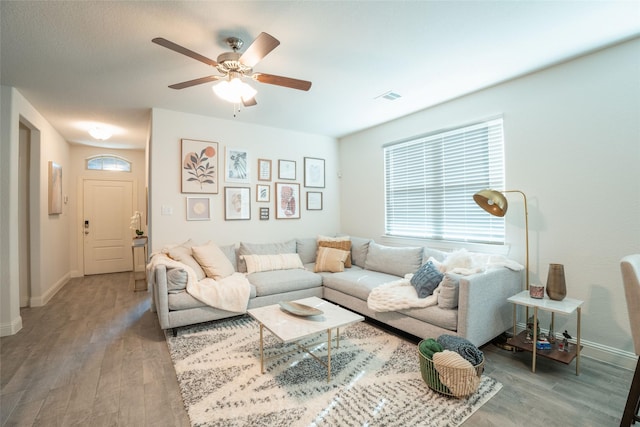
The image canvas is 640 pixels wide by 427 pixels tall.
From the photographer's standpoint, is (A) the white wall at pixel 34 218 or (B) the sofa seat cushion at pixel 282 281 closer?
(A) the white wall at pixel 34 218

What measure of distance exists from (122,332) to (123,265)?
12.4 feet

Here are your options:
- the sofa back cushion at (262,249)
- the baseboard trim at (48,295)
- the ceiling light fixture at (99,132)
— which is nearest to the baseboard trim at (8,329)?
the baseboard trim at (48,295)

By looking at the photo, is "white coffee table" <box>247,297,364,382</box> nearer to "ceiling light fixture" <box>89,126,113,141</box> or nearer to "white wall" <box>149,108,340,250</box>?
"white wall" <box>149,108,340,250</box>

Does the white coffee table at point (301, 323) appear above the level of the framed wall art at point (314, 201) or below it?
below

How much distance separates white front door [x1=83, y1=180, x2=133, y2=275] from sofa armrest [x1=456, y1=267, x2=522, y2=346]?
254 inches

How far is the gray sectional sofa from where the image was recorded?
2.45m

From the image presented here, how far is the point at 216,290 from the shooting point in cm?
311

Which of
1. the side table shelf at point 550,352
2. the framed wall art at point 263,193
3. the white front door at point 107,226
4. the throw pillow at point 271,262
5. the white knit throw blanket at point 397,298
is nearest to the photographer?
the side table shelf at point 550,352

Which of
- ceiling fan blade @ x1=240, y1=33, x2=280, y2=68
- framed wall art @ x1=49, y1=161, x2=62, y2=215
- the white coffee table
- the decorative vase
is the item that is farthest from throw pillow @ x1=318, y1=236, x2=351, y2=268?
framed wall art @ x1=49, y1=161, x2=62, y2=215

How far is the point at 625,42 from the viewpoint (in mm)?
2350

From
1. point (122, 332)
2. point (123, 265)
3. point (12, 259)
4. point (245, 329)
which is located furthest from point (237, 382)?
point (123, 265)

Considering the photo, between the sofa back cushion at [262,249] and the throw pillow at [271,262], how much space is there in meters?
0.09

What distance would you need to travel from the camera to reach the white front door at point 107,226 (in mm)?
5895

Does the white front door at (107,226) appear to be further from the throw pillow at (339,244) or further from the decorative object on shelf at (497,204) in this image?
the decorative object on shelf at (497,204)
